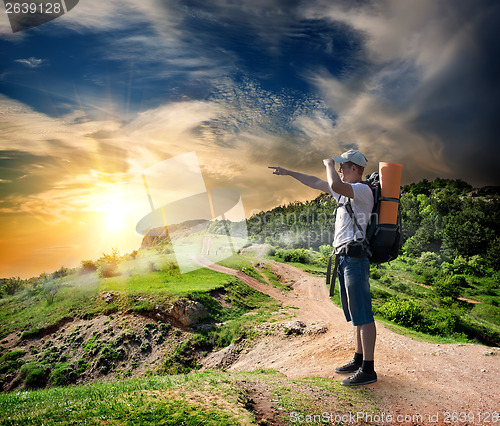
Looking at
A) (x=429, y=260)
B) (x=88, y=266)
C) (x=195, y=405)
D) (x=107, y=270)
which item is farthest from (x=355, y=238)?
Answer: (x=429, y=260)

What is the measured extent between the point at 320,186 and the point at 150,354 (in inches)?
478

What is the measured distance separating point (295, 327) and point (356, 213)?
969cm

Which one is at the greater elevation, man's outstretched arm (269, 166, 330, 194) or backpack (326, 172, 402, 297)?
man's outstretched arm (269, 166, 330, 194)

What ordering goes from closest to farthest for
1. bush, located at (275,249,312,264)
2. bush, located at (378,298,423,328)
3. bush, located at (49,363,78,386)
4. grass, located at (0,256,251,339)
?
bush, located at (49,363,78,386)
bush, located at (378,298,423,328)
grass, located at (0,256,251,339)
bush, located at (275,249,312,264)

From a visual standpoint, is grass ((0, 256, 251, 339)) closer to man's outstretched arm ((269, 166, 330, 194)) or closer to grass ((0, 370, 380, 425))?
grass ((0, 370, 380, 425))

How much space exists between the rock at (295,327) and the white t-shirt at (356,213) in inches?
355

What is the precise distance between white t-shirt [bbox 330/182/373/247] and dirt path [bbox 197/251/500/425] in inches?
132

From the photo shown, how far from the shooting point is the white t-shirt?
5.55 metres

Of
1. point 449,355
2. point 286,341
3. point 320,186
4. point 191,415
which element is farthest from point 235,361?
point 320,186

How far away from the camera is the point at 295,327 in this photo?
13969 millimetres

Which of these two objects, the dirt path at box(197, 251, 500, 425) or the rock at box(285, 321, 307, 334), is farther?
the rock at box(285, 321, 307, 334)

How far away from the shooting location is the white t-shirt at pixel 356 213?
18.2ft

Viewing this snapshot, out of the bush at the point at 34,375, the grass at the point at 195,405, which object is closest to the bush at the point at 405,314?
the grass at the point at 195,405

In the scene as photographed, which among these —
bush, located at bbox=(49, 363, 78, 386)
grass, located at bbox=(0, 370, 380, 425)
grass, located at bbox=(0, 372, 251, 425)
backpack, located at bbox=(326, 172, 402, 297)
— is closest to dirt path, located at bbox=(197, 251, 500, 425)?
grass, located at bbox=(0, 370, 380, 425)
